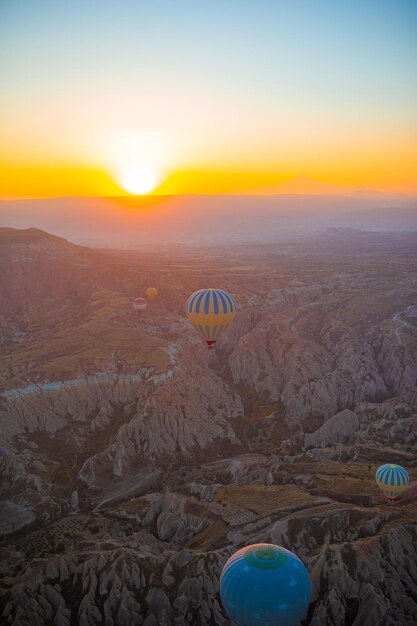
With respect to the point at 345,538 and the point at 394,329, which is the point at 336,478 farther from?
the point at 394,329

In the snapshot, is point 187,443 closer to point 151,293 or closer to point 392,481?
point 392,481

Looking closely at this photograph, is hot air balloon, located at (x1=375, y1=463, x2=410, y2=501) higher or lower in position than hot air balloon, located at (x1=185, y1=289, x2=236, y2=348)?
lower

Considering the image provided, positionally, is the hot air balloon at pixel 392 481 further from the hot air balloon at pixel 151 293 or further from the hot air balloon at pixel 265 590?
the hot air balloon at pixel 151 293

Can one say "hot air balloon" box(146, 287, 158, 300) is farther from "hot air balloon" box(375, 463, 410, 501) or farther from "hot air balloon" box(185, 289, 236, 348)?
"hot air balloon" box(375, 463, 410, 501)

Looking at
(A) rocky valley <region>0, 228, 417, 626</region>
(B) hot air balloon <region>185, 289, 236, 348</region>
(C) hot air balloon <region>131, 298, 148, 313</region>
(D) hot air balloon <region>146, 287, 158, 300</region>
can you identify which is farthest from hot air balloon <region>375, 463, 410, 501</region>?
(D) hot air balloon <region>146, 287, 158, 300</region>

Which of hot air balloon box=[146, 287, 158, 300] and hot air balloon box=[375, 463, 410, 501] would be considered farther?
hot air balloon box=[146, 287, 158, 300]

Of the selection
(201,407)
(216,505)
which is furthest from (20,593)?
(201,407)
